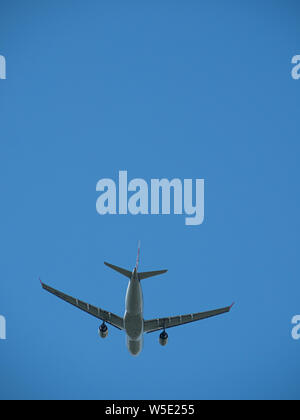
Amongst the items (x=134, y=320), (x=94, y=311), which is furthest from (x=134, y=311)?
(x=94, y=311)

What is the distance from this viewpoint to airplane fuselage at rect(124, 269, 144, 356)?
33.8 meters

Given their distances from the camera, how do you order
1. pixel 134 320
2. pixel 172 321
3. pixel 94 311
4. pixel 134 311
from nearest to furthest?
1. pixel 134 311
2. pixel 134 320
3. pixel 94 311
4. pixel 172 321

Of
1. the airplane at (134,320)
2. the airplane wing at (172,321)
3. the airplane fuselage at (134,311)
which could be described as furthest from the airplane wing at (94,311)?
the airplane wing at (172,321)

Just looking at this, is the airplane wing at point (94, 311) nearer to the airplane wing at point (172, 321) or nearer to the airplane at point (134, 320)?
the airplane at point (134, 320)

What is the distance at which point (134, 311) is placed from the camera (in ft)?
114

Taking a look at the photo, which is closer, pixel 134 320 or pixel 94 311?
pixel 134 320

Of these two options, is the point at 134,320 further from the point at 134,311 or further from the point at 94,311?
the point at 94,311
